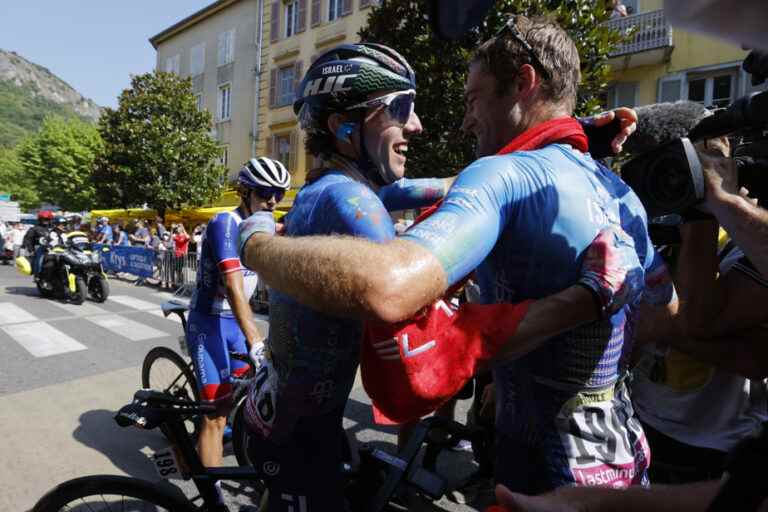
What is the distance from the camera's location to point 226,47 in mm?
27875

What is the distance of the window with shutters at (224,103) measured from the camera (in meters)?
27.9

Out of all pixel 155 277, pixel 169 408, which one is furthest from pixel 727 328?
pixel 155 277

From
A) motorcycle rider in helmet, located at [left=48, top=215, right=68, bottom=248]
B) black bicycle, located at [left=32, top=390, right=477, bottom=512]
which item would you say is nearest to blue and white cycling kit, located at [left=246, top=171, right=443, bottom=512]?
black bicycle, located at [left=32, top=390, right=477, bottom=512]

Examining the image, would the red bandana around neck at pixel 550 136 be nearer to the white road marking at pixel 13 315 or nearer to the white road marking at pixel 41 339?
the white road marking at pixel 41 339

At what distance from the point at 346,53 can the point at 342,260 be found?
3.45 feet

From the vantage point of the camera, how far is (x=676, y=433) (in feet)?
7.06

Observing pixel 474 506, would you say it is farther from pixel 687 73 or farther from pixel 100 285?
pixel 687 73

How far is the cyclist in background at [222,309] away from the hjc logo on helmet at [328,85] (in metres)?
1.55

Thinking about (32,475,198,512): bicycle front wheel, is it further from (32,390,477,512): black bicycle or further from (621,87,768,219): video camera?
(621,87,768,219): video camera

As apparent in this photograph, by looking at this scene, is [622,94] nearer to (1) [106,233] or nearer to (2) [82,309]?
(2) [82,309]

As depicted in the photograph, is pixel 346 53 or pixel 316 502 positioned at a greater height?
pixel 346 53

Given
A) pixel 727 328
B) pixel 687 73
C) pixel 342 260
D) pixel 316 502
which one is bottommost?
pixel 316 502

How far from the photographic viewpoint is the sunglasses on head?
1.65 m

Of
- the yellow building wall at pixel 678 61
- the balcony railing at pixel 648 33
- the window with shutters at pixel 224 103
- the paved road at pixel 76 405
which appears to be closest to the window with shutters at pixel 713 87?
the yellow building wall at pixel 678 61
